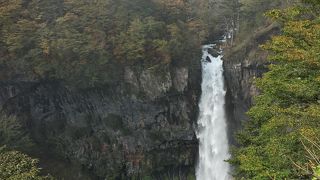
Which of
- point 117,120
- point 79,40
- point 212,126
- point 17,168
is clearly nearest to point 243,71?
point 212,126

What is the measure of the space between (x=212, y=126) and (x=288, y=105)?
70.4 ft

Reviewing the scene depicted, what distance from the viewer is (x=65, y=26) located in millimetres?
29750

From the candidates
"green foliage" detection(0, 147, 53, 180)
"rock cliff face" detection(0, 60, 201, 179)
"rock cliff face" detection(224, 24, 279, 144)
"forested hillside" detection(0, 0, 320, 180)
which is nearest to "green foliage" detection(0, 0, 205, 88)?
"forested hillside" detection(0, 0, 320, 180)

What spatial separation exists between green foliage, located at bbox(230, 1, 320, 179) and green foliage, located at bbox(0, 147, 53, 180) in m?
10.2

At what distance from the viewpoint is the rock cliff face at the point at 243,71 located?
105 ft

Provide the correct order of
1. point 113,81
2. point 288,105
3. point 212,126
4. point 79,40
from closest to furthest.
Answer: point 288,105, point 79,40, point 113,81, point 212,126

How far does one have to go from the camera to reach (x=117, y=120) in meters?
33.1

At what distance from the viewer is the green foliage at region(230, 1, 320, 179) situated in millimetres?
12312

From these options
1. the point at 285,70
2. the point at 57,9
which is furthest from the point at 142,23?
the point at 285,70

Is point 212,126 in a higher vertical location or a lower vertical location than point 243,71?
lower

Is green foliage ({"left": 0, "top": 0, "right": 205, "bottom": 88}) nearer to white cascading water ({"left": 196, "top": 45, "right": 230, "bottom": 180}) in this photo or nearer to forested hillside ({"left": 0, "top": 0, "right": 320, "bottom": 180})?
forested hillside ({"left": 0, "top": 0, "right": 320, "bottom": 180})

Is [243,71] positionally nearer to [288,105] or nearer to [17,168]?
[288,105]

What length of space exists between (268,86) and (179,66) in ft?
63.7

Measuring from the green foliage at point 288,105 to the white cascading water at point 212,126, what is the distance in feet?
65.5
